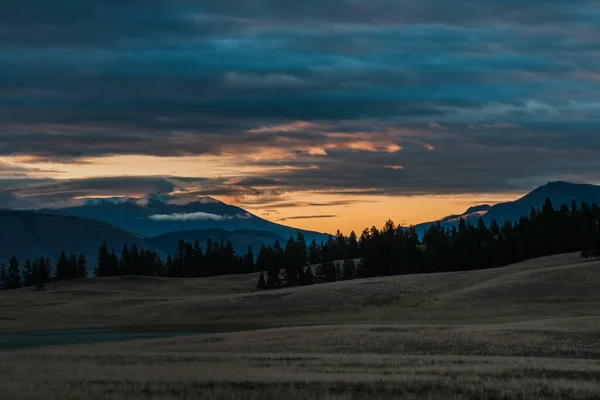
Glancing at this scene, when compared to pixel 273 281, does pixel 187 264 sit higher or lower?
higher

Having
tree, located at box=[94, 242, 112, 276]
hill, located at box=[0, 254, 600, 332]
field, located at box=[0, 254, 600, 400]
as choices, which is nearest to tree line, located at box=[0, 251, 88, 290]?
tree, located at box=[94, 242, 112, 276]

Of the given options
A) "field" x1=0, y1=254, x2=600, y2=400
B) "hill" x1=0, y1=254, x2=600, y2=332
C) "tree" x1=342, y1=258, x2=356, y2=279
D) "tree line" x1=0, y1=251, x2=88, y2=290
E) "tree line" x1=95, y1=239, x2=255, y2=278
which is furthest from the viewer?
"tree line" x1=95, y1=239, x2=255, y2=278

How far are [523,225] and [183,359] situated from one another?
118 m

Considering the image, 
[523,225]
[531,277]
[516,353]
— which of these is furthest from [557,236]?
[516,353]

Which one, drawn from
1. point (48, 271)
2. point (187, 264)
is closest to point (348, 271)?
point (187, 264)

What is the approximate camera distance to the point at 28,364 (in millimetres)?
34594

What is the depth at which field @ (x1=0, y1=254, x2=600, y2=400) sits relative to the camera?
81.7 ft

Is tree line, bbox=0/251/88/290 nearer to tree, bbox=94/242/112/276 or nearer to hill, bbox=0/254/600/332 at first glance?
tree, bbox=94/242/112/276

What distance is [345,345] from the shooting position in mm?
46312

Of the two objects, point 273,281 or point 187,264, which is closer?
point 273,281

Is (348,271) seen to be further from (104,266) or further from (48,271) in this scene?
(48,271)

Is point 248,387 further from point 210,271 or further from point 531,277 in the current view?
point 210,271

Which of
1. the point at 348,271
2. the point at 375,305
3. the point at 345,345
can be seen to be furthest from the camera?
the point at 348,271

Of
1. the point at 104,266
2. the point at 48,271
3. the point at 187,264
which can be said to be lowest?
the point at 187,264
